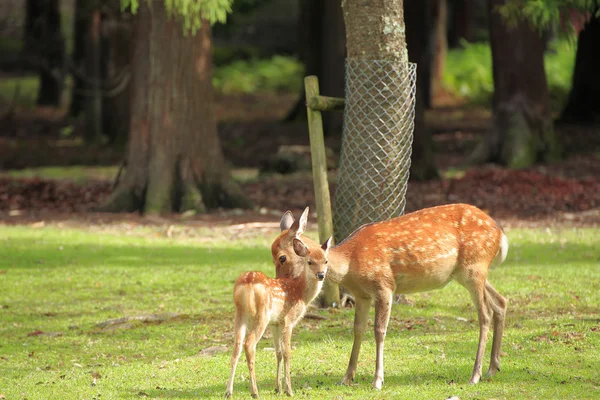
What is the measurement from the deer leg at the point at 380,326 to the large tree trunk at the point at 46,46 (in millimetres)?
23232

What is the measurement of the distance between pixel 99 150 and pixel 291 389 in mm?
19530

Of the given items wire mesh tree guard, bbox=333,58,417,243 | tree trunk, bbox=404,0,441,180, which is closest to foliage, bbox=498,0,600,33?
wire mesh tree guard, bbox=333,58,417,243

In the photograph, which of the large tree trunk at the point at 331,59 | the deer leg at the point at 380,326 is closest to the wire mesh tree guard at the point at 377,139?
the deer leg at the point at 380,326

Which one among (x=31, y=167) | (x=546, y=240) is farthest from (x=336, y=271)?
(x=31, y=167)

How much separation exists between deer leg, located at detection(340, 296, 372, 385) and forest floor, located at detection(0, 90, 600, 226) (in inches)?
352

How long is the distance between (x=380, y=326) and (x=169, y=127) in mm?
10109

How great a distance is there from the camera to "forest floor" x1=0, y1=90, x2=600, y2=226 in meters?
16.6

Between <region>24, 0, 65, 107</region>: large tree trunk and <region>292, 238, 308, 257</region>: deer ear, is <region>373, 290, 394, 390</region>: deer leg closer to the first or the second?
<region>292, 238, 308, 257</region>: deer ear

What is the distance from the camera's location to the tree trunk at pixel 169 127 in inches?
647

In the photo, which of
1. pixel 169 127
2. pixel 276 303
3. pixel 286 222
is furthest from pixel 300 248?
pixel 169 127

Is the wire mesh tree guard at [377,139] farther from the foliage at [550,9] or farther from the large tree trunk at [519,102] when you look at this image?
the large tree trunk at [519,102]

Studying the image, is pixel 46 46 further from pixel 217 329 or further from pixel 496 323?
pixel 496 323

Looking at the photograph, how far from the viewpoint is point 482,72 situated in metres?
39.1

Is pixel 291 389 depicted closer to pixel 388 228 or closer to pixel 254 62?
pixel 388 228
